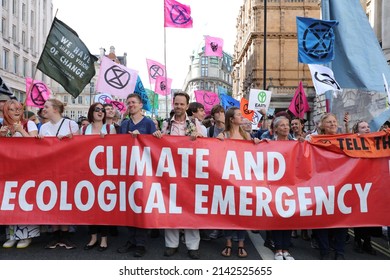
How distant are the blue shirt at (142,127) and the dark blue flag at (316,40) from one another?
2.69 metres

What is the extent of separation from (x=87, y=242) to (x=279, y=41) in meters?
40.4

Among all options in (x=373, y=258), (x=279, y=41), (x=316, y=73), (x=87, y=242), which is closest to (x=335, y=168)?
(x=373, y=258)

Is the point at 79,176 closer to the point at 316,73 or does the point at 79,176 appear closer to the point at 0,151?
the point at 0,151

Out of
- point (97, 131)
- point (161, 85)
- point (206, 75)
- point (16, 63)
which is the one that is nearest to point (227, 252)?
point (97, 131)

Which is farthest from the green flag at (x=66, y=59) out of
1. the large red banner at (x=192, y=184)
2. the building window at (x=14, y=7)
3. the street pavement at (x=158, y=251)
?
the building window at (x=14, y=7)

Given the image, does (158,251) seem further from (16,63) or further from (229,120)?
(16,63)

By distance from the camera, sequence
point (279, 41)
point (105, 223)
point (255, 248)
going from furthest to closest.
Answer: point (279, 41) → point (255, 248) → point (105, 223)

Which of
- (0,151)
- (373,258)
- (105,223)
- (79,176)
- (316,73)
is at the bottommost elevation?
(373,258)

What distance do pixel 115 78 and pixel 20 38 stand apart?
48460 mm

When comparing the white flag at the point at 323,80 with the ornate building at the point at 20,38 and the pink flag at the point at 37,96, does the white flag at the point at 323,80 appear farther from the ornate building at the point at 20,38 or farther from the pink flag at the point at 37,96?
the ornate building at the point at 20,38

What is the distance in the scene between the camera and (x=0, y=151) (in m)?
4.99

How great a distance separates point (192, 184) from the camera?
4.88 metres

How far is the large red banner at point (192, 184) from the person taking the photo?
482cm

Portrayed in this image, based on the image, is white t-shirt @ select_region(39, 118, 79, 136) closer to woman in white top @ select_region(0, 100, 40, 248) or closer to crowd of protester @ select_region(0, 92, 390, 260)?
crowd of protester @ select_region(0, 92, 390, 260)
